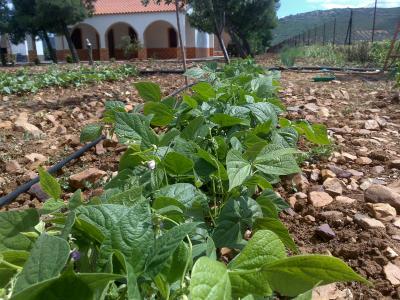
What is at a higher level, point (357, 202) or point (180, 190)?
point (180, 190)

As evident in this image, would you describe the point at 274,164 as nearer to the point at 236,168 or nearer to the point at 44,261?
the point at 236,168

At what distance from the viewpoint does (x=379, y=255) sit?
139cm

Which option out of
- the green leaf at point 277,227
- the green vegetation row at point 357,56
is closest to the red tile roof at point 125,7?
the green vegetation row at point 357,56

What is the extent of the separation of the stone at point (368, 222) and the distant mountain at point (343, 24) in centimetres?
1771

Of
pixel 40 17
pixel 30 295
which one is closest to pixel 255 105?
pixel 30 295

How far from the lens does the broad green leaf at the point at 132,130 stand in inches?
45.8

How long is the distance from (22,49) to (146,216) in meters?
35.2

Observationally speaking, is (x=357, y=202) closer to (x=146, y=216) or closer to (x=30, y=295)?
(x=146, y=216)

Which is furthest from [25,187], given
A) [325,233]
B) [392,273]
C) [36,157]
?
[392,273]

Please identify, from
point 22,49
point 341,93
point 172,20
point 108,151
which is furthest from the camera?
point 22,49

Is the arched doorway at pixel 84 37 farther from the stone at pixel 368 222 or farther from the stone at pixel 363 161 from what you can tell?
the stone at pixel 368 222

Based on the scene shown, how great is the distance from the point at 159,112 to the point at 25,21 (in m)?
22.6

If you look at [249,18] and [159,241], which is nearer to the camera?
[159,241]

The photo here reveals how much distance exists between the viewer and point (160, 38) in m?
25.8
